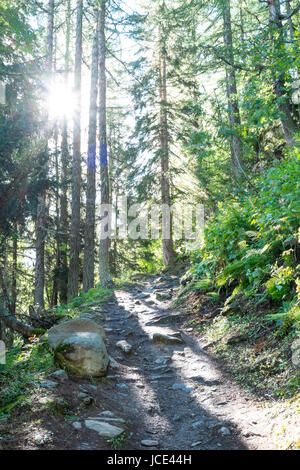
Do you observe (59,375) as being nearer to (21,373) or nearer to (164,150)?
(21,373)

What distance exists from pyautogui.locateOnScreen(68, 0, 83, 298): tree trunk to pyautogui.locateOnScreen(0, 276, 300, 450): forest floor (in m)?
7.21

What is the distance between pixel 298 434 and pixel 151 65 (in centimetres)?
1934

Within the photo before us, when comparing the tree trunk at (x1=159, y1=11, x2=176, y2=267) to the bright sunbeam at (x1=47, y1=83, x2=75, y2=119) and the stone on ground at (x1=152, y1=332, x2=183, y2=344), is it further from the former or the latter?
the stone on ground at (x1=152, y1=332, x2=183, y2=344)

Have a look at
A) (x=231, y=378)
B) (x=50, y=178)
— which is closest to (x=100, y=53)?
(x=50, y=178)

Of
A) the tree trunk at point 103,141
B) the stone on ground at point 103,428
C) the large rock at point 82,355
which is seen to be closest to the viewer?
the stone on ground at point 103,428

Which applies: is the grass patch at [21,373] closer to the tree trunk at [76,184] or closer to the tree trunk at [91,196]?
the tree trunk at [76,184]

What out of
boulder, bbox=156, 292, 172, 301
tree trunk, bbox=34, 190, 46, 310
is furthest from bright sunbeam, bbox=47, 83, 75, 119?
boulder, bbox=156, 292, 172, 301

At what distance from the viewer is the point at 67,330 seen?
18.1ft

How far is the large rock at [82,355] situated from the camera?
474cm

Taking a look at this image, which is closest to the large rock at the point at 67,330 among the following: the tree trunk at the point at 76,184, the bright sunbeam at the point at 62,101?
the tree trunk at the point at 76,184

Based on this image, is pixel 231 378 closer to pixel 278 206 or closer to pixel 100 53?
pixel 278 206

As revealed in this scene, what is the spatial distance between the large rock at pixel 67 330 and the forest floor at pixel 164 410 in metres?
0.80

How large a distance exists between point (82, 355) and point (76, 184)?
1001 centimetres

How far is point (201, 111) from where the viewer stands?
11.0 m
